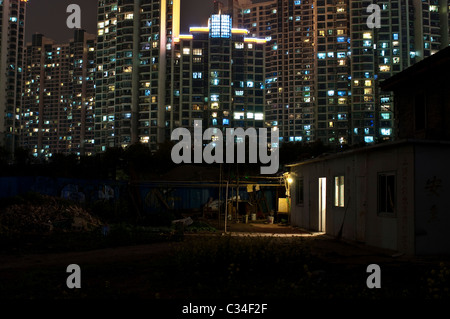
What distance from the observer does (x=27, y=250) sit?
13977mm

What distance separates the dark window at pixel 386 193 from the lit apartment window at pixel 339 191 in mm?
2723

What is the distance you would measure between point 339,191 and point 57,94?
181 metres

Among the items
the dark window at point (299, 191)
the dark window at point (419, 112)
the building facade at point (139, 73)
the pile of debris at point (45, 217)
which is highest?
the building facade at point (139, 73)

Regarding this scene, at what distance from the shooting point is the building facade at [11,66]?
396ft

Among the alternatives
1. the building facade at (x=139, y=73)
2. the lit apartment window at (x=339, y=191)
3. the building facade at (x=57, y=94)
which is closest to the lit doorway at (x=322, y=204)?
the lit apartment window at (x=339, y=191)

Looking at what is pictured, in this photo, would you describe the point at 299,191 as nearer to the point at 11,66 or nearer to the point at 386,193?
the point at 386,193

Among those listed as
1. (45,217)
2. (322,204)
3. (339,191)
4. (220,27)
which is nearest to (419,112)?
(339,191)

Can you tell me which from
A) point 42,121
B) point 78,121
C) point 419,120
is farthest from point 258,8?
point 419,120

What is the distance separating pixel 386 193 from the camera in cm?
1359

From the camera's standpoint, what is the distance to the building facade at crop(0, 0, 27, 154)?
396 feet

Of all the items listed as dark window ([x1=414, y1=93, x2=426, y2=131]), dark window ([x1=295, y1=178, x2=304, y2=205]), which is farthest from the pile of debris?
dark window ([x1=414, y1=93, x2=426, y2=131])

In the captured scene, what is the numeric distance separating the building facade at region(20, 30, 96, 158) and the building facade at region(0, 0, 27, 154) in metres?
29.1

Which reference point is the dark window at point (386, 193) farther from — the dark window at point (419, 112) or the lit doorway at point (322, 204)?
the dark window at point (419, 112)

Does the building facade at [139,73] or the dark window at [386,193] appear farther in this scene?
the building facade at [139,73]
